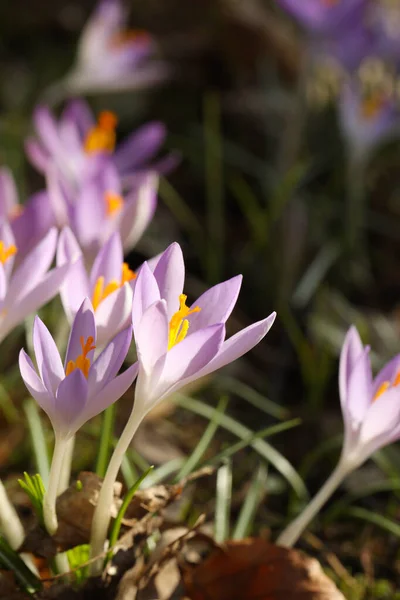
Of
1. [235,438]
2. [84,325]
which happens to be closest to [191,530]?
[84,325]

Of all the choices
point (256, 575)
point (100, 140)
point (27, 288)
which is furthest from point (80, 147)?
point (256, 575)

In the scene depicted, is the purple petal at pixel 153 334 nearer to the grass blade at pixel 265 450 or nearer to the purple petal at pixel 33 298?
the purple petal at pixel 33 298

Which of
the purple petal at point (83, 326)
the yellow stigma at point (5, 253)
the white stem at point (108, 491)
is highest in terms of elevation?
the yellow stigma at point (5, 253)

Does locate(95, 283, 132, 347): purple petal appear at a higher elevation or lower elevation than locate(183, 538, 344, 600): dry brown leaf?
higher

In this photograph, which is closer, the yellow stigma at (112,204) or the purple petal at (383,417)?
the purple petal at (383,417)

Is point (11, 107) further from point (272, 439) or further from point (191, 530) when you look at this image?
point (191, 530)

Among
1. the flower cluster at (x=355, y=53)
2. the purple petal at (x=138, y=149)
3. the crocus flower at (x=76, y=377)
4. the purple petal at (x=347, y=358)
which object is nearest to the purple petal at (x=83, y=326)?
the crocus flower at (x=76, y=377)

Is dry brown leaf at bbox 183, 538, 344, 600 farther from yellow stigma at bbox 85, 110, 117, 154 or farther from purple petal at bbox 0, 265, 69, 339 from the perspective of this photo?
yellow stigma at bbox 85, 110, 117, 154

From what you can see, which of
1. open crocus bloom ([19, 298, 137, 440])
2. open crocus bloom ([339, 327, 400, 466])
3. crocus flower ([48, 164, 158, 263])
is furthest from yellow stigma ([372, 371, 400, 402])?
crocus flower ([48, 164, 158, 263])
